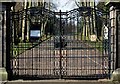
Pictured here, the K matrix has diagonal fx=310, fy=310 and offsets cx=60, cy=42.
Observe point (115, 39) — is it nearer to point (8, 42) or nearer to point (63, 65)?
point (63, 65)

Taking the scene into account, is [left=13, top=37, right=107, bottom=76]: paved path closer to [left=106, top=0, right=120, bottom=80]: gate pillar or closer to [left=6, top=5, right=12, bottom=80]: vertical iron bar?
[left=6, top=5, right=12, bottom=80]: vertical iron bar

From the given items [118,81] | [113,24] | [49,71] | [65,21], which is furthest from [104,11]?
[49,71]

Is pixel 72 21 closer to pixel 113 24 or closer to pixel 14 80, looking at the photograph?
pixel 113 24

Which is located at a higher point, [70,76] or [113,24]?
[113,24]

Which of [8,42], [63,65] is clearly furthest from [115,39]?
[8,42]

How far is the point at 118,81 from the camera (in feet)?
37.6

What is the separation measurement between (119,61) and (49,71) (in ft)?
11.4

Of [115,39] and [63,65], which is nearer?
[115,39]

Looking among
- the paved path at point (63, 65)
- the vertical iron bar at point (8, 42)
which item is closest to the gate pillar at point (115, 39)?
the paved path at point (63, 65)

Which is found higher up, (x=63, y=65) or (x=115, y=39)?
(x=115, y=39)

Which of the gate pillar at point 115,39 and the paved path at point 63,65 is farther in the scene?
the paved path at point 63,65

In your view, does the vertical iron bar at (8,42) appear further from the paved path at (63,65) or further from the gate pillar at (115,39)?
the gate pillar at (115,39)

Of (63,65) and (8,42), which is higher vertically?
(8,42)

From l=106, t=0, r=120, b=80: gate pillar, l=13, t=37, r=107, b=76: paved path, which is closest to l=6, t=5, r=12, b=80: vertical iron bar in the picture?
l=13, t=37, r=107, b=76: paved path
